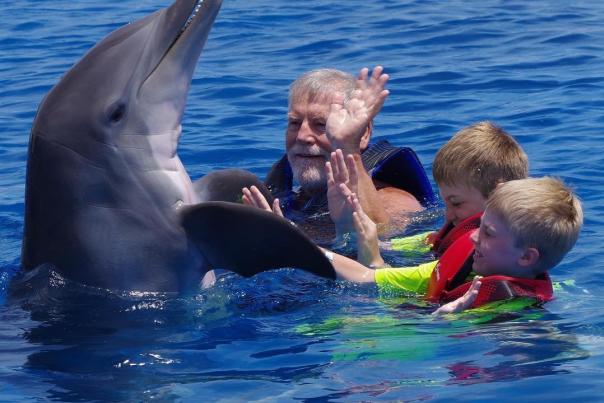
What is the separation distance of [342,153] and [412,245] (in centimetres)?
81

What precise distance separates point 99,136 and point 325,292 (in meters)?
1.70

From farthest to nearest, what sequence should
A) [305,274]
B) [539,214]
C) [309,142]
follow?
[309,142] → [305,274] → [539,214]

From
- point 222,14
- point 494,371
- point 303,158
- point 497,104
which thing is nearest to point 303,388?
point 494,371

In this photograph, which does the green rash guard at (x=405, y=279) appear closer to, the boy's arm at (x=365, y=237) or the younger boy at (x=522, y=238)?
the boy's arm at (x=365, y=237)

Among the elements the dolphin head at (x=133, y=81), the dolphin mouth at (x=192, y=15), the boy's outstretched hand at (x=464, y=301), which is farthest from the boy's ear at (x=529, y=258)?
the dolphin mouth at (x=192, y=15)

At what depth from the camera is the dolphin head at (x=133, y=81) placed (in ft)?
21.3

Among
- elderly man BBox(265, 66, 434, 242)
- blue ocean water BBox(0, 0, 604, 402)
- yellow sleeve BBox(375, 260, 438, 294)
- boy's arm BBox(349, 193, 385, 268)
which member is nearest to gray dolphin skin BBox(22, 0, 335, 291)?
blue ocean water BBox(0, 0, 604, 402)

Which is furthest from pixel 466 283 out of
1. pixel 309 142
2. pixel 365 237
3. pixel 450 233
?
pixel 309 142

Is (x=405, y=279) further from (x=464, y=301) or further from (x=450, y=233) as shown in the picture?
(x=464, y=301)

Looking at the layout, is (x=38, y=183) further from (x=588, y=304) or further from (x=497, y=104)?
(x=497, y=104)

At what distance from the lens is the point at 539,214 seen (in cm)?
615

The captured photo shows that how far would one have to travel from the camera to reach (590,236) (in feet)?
29.0

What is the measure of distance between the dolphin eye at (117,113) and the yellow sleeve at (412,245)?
2374mm

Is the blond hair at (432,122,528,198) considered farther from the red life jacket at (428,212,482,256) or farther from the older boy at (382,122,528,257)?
the red life jacket at (428,212,482,256)
